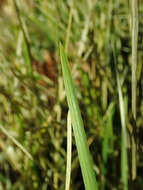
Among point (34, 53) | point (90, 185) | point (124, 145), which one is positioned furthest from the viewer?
point (34, 53)

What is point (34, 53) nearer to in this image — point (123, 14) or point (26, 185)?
point (123, 14)

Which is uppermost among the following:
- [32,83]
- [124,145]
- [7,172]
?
[32,83]

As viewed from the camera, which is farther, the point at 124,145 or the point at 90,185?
the point at 124,145

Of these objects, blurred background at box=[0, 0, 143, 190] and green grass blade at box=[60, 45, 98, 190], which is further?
blurred background at box=[0, 0, 143, 190]

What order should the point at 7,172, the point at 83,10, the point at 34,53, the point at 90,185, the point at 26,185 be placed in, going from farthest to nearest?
1. the point at 34,53
2. the point at 83,10
3. the point at 7,172
4. the point at 26,185
5. the point at 90,185

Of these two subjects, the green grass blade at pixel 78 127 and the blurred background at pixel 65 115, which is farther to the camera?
the blurred background at pixel 65 115

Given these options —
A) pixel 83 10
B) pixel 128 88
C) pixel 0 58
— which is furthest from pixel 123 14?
pixel 0 58

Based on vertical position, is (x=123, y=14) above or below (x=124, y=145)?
above

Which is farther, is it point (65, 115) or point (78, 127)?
point (65, 115)

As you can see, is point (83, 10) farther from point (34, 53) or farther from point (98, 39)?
point (34, 53)

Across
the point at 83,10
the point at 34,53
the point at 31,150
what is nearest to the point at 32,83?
the point at 31,150
